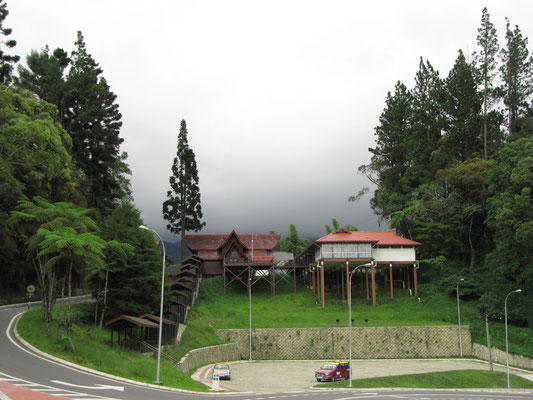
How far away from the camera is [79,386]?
20516 mm

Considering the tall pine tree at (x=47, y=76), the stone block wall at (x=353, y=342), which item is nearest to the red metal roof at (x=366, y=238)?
the stone block wall at (x=353, y=342)

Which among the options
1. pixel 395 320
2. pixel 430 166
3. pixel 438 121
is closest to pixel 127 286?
pixel 395 320

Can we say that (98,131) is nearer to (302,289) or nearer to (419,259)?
(302,289)

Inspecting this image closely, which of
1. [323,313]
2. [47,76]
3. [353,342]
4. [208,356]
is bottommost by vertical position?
[208,356]

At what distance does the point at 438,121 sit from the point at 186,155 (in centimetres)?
3836

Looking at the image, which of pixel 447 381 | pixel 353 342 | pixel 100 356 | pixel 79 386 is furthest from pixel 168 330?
pixel 447 381

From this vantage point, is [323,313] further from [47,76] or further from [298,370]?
[47,76]

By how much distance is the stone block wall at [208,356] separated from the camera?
35.4 meters

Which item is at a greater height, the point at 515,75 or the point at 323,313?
the point at 515,75

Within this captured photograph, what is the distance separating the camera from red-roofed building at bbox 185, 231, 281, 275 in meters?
65.2

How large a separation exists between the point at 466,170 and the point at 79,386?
182 feet

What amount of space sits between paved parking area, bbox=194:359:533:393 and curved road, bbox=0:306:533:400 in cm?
450

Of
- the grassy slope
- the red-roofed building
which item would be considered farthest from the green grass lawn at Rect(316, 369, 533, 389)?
the red-roofed building

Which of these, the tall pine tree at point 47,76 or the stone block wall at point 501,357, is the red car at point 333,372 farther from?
the tall pine tree at point 47,76
